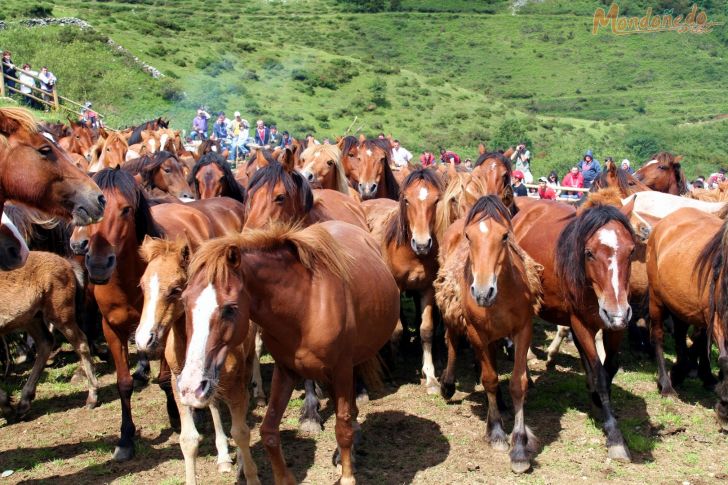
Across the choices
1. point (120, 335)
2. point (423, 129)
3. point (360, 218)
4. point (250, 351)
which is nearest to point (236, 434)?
point (250, 351)

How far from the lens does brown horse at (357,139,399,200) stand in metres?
11.3

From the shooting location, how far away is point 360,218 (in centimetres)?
892

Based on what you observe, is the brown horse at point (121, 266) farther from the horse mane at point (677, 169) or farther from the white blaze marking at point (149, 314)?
the horse mane at point (677, 169)

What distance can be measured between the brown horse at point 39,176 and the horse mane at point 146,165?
532 cm

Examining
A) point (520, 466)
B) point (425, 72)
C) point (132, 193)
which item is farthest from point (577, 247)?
point (425, 72)

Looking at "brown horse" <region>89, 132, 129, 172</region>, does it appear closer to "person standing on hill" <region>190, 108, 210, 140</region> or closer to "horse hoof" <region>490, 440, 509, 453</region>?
"horse hoof" <region>490, 440, 509, 453</region>

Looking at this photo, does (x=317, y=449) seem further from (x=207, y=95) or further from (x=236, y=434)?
(x=207, y=95)

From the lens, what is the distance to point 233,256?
4254mm

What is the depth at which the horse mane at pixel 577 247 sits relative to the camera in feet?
20.0

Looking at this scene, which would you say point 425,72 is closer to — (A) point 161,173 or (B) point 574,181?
(B) point 574,181

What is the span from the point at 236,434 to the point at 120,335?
1881mm

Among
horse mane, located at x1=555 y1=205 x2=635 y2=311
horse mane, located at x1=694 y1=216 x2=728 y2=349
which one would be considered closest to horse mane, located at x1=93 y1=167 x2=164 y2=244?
horse mane, located at x1=555 y1=205 x2=635 y2=311

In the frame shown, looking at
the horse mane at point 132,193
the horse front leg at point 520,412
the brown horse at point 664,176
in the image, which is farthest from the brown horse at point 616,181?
the horse mane at point 132,193

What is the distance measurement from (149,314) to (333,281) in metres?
1.29
